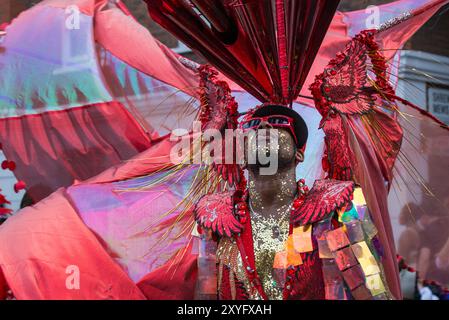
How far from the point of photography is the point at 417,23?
3049 mm

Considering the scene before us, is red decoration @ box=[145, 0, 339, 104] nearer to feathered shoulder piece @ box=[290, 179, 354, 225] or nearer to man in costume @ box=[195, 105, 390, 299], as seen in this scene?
man in costume @ box=[195, 105, 390, 299]

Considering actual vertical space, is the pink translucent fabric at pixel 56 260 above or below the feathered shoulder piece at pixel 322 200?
below

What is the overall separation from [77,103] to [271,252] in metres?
1.56

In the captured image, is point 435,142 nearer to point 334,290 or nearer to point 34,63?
point 334,290

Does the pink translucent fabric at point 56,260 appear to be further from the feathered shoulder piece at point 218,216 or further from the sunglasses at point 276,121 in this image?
the sunglasses at point 276,121

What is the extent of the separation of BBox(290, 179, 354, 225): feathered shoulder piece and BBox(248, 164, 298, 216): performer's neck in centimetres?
7

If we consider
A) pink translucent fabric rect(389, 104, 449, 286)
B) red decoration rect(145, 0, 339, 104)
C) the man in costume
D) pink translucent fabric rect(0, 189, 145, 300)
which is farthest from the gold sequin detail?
pink translucent fabric rect(0, 189, 145, 300)

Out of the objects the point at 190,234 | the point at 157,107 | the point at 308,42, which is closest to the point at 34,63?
the point at 157,107

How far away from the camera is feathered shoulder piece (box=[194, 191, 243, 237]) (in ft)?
8.73

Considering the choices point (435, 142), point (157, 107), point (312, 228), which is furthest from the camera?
point (157, 107)

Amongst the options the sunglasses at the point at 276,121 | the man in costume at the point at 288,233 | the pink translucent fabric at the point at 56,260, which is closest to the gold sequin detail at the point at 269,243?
the man in costume at the point at 288,233

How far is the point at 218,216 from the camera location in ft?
8.80

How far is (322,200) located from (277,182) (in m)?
0.21

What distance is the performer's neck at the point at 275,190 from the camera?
8.64 ft
